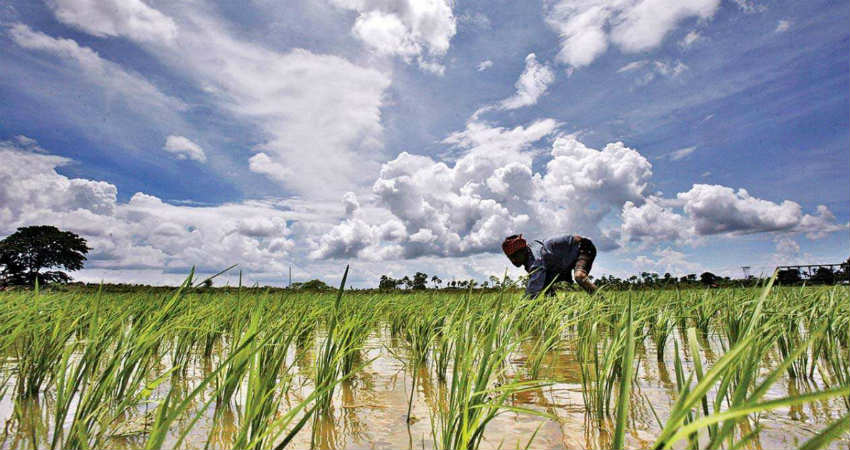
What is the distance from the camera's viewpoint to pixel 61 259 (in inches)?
1713

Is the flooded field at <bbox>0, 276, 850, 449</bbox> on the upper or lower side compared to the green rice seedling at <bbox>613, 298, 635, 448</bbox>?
lower

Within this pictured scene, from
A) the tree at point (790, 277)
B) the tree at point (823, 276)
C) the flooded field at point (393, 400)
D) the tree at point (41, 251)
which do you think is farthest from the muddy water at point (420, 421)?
the tree at point (41, 251)

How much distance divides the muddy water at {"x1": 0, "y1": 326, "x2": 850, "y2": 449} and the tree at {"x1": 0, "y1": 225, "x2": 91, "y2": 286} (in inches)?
1977

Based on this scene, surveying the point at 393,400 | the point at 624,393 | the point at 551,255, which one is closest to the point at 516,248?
the point at 551,255

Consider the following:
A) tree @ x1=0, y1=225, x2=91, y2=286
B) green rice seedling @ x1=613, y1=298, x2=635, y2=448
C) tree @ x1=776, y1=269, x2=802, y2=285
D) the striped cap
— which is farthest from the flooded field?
tree @ x1=0, y1=225, x2=91, y2=286

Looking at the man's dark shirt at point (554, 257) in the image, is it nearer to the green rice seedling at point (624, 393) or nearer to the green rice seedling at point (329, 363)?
the green rice seedling at point (329, 363)

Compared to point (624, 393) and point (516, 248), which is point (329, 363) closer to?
point (624, 393)

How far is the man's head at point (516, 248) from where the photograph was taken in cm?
582

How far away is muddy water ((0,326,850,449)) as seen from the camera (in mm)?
1567

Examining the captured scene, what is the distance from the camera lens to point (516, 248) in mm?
5809

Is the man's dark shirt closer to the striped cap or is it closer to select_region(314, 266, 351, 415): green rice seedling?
the striped cap

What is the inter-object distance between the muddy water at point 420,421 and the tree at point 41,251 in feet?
A: 165

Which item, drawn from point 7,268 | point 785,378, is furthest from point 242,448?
point 7,268

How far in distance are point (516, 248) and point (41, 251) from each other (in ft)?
178
